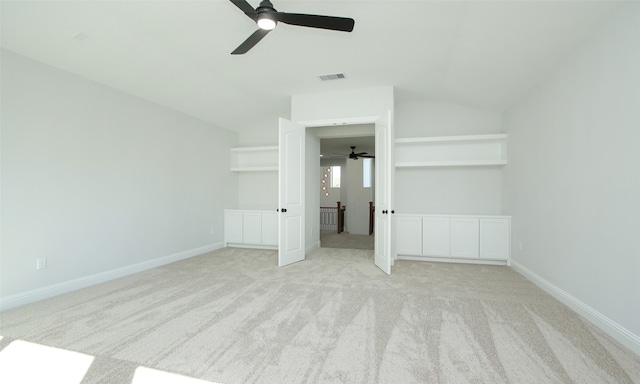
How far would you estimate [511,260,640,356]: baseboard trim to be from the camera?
6.99 ft

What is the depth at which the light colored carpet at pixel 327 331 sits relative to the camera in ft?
6.09

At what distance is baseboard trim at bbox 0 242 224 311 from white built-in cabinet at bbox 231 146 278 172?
7.03 feet

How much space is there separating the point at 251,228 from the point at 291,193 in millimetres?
1749

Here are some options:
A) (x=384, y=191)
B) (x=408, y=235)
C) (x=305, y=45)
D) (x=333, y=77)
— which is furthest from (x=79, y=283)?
(x=408, y=235)

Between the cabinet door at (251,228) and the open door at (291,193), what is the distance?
1.32m

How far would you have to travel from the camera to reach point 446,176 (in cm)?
533

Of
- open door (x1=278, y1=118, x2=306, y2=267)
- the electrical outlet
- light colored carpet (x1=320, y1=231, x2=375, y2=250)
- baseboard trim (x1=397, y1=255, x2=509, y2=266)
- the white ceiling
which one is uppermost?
the white ceiling

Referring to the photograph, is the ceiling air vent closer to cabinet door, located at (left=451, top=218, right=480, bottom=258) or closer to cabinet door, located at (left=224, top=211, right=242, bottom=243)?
cabinet door, located at (left=451, top=218, right=480, bottom=258)

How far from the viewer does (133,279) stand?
12.6ft

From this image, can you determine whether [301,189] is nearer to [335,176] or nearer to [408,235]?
[408,235]

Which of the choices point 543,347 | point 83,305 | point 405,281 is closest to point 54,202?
point 83,305

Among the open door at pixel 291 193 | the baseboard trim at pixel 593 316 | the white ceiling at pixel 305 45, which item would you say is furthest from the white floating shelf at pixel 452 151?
the baseboard trim at pixel 593 316

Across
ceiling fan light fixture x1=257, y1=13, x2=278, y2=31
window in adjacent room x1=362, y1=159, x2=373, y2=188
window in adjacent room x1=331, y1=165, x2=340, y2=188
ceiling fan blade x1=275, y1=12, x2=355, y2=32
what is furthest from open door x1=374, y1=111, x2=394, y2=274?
window in adjacent room x1=331, y1=165, x2=340, y2=188

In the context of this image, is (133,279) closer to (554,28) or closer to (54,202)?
(54,202)
